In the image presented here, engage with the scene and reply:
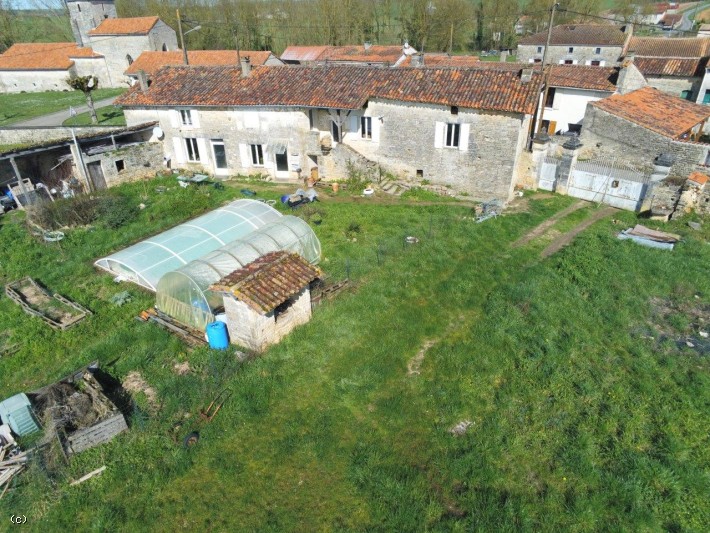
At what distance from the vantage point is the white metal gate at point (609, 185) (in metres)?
22.8

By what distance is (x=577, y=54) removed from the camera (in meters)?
56.3

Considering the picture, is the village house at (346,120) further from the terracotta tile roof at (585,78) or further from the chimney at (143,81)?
the terracotta tile roof at (585,78)

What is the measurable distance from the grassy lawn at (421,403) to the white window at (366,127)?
35.5 ft

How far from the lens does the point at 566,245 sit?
19766 millimetres

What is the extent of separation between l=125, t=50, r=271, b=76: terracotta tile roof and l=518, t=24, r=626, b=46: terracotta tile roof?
35.4 meters

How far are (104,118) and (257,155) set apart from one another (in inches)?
842

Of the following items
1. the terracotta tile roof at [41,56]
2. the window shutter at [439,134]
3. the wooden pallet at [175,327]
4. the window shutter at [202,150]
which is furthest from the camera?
the terracotta tile roof at [41,56]

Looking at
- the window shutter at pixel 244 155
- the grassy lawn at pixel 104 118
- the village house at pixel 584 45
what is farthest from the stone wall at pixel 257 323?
the village house at pixel 584 45

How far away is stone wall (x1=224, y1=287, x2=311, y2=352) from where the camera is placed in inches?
508

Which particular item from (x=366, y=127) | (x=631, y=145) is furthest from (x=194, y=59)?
(x=631, y=145)

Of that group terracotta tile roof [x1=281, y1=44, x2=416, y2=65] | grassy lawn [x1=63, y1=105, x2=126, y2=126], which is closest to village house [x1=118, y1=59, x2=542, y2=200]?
grassy lawn [x1=63, y1=105, x2=126, y2=126]

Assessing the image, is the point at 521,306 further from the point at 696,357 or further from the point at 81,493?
the point at 81,493

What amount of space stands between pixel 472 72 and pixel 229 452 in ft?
74.7

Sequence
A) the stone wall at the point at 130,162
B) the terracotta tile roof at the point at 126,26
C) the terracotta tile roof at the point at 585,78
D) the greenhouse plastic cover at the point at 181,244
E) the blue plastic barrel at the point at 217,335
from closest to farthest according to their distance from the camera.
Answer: the blue plastic barrel at the point at 217,335
the greenhouse plastic cover at the point at 181,244
the stone wall at the point at 130,162
the terracotta tile roof at the point at 585,78
the terracotta tile roof at the point at 126,26
